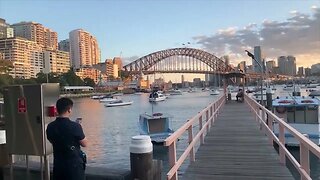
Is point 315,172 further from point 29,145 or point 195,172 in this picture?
point 29,145

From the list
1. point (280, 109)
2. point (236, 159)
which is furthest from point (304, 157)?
point (280, 109)

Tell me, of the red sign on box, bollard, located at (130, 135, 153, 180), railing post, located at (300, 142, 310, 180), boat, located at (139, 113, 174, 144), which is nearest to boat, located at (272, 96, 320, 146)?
boat, located at (139, 113, 174, 144)

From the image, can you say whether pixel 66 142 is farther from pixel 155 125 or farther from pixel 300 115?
pixel 155 125

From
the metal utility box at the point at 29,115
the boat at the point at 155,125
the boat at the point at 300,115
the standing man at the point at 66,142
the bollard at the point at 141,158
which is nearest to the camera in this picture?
the standing man at the point at 66,142

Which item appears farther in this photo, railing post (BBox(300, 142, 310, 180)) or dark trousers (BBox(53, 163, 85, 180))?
railing post (BBox(300, 142, 310, 180))

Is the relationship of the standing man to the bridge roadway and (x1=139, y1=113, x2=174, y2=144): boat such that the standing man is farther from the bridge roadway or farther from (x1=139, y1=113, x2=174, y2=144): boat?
(x1=139, y1=113, x2=174, y2=144): boat

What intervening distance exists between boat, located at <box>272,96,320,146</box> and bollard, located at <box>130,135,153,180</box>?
669 inches

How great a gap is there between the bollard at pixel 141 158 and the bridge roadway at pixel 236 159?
2.67 metres

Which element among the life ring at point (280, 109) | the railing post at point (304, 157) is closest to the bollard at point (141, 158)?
the railing post at point (304, 157)

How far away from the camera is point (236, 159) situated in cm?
1012

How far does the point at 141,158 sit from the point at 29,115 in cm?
210

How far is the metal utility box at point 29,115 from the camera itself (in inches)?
255

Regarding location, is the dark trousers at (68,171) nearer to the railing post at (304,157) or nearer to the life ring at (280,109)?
the railing post at (304,157)

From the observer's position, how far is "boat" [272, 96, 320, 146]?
846 inches
